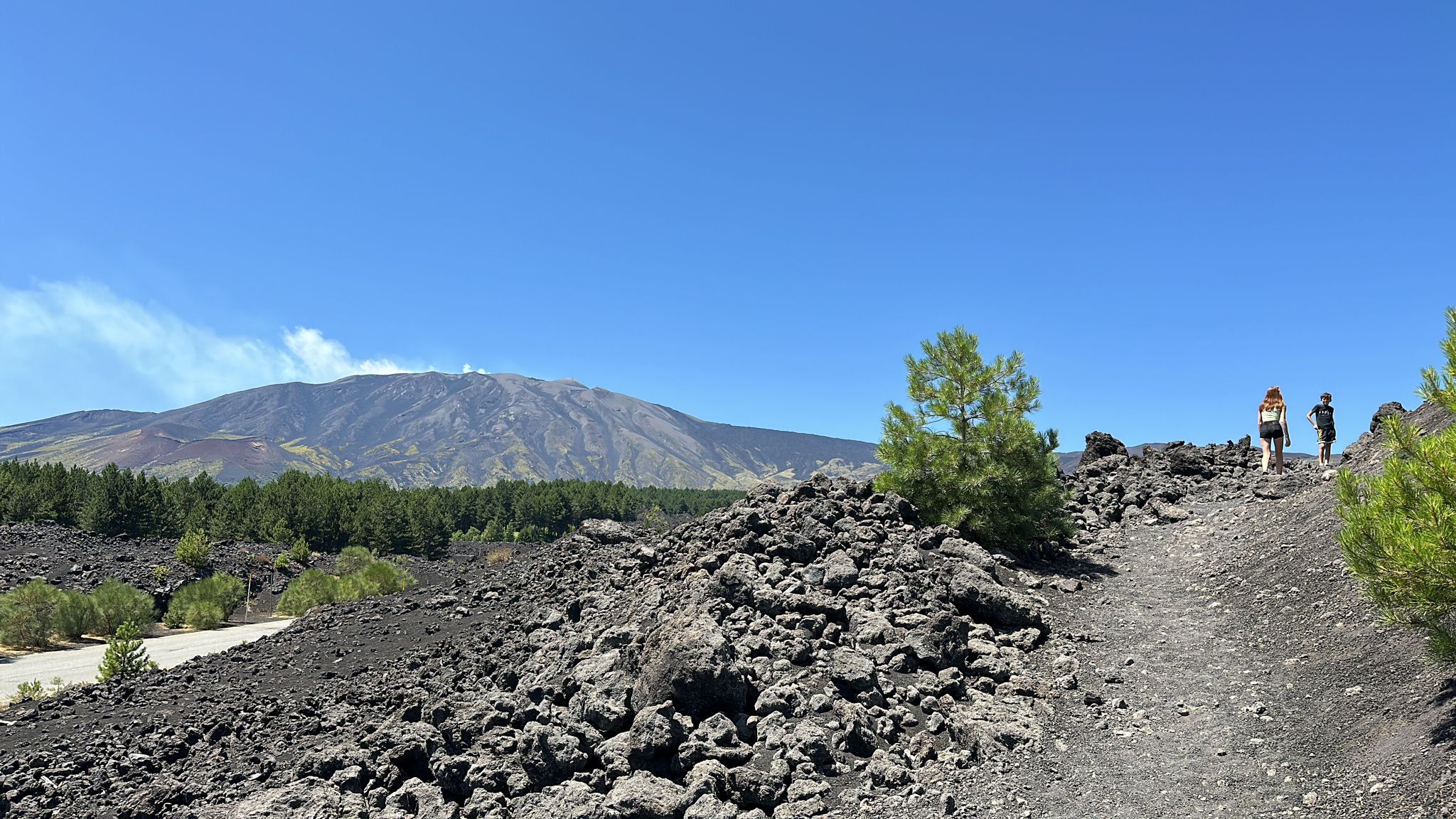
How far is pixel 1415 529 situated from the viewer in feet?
19.3

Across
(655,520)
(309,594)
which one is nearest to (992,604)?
(309,594)

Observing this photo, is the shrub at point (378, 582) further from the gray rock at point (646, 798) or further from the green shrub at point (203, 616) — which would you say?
the gray rock at point (646, 798)

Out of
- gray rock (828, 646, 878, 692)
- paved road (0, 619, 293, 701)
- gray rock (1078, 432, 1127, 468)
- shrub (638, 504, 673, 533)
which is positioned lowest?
paved road (0, 619, 293, 701)

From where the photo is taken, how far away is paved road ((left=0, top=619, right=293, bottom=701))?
22344 mm

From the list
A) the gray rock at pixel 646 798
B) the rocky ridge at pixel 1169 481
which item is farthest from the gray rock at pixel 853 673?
the rocky ridge at pixel 1169 481

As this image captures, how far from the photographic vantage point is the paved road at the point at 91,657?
22344 millimetres

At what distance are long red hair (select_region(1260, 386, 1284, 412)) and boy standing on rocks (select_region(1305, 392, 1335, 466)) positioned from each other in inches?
47.3

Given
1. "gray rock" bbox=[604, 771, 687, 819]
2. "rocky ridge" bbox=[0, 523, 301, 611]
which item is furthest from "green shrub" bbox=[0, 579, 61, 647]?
"gray rock" bbox=[604, 771, 687, 819]

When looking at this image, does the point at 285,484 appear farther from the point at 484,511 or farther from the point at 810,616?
the point at 810,616

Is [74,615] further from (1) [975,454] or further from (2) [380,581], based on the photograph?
(1) [975,454]

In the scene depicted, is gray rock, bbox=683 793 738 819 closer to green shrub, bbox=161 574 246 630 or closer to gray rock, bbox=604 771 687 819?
gray rock, bbox=604 771 687 819

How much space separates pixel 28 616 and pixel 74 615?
147 cm

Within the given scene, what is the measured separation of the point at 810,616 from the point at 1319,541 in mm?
9060

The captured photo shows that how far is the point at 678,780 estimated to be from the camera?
27.1 feet
